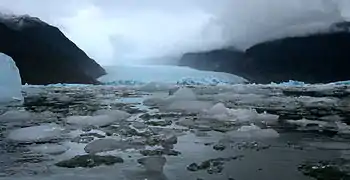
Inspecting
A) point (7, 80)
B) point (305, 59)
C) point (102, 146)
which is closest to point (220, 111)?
point (102, 146)

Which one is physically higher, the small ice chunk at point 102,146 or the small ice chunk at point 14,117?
the small ice chunk at point 14,117

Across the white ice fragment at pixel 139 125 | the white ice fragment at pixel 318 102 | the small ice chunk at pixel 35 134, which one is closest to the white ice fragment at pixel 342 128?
the white ice fragment at pixel 139 125

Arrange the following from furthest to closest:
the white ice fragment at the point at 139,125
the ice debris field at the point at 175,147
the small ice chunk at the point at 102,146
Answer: the white ice fragment at the point at 139,125 < the small ice chunk at the point at 102,146 < the ice debris field at the point at 175,147

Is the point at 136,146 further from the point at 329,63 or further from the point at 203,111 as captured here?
the point at 329,63

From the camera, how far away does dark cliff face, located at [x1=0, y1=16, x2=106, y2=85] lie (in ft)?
306

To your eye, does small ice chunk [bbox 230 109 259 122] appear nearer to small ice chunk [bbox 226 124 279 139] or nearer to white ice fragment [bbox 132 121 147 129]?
small ice chunk [bbox 226 124 279 139]

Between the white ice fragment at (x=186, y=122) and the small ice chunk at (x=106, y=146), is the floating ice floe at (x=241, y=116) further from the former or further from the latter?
the small ice chunk at (x=106, y=146)

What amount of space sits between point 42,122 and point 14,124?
0.75 metres

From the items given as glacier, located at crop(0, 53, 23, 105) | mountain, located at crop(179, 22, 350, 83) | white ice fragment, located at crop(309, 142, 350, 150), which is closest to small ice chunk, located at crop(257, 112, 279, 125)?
white ice fragment, located at crop(309, 142, 350, 150)

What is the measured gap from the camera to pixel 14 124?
11539mm

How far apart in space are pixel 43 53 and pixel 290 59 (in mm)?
69224

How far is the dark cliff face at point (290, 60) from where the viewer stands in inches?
4641

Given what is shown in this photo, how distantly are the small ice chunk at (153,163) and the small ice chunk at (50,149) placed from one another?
1.66 metres

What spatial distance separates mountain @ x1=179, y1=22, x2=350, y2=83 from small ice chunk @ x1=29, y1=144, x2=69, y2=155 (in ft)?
360
